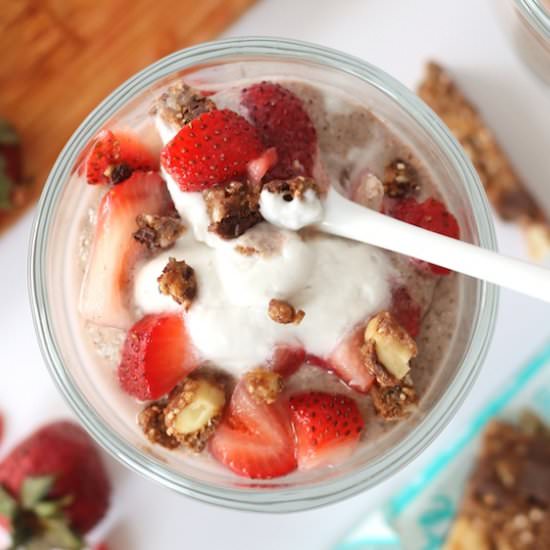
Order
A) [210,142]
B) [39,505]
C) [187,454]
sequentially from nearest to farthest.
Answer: [210,142] → [187,454] → [39,505]

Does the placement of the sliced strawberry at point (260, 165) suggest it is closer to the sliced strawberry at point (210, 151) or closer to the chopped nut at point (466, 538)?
the sliced strawberry at point (210, 151)

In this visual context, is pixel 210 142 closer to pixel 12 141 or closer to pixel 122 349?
pixel 122 349

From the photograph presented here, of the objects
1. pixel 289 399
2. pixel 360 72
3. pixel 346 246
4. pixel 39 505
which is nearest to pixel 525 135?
pixel 360 72

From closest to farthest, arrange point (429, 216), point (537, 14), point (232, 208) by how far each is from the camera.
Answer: point (232, 208) < point (429, 216) < point (537, 14)

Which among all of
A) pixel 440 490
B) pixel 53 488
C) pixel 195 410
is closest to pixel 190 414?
pixel 195 410

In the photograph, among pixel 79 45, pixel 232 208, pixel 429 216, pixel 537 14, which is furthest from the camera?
pixel 79 45

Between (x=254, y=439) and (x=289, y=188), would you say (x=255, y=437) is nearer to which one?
(x=254, y=439)

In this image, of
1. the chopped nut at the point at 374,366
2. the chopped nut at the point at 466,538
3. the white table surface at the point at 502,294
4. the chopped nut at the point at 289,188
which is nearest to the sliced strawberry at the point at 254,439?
the chopped nut at the point at 374,366
